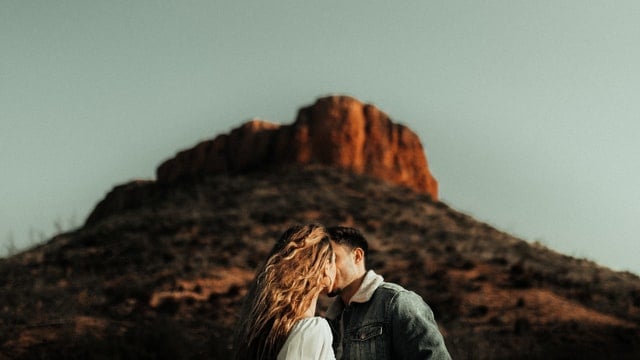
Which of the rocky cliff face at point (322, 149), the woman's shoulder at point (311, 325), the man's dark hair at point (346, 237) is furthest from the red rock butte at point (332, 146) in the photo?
the woman's shoulder at point (311, 325)

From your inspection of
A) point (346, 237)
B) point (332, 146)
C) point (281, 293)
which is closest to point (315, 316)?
point (281, 293)

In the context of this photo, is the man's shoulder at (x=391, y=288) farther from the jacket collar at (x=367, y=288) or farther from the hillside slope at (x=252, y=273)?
the hillside slope at (x=252, y=273)

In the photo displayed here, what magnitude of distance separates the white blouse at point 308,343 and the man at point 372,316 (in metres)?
0.69

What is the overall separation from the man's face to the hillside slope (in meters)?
10.1

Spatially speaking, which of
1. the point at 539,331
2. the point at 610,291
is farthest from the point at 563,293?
the point at 539,331

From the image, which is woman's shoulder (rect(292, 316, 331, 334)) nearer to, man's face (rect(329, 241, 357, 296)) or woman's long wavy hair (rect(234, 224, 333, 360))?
woman's long wavy hair (rect(234, 224, 333, 360))

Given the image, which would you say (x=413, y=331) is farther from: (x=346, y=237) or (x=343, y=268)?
(x=346, y=237)

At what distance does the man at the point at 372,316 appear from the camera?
110 inches

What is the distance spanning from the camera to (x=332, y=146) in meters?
33.7

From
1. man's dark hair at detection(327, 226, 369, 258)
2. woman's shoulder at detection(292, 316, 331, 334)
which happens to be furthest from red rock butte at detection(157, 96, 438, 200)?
woman's shoulder at detection(292, 316, 331, 334)

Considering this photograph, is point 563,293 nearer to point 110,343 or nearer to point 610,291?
point 610,291

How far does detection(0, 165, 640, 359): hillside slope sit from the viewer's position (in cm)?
1418

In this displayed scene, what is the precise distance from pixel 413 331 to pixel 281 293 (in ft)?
2.61

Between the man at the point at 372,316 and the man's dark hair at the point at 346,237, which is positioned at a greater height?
the man's dark hair at the point at 346,237
